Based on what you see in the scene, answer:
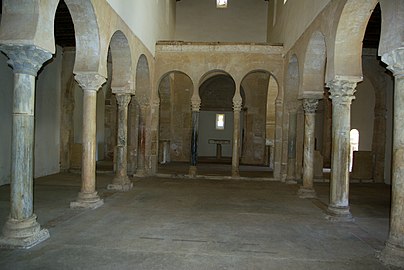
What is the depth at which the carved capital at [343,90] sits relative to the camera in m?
7.00

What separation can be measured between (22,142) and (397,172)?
5400 millimetres

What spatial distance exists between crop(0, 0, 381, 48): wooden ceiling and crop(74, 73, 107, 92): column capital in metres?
2.88

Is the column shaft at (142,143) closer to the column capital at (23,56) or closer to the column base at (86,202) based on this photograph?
the column base at (86,202)

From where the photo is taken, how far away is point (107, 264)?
4332 millimetres

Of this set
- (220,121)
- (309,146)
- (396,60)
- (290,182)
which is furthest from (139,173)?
(220,121)

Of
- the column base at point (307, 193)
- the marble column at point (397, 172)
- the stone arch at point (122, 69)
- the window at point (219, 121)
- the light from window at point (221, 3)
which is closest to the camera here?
the marble column at point (397, 172)

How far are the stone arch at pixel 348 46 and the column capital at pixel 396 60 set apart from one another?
7.21 feet

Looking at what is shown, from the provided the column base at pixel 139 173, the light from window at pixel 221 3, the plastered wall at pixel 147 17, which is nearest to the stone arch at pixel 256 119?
the light from window at pixel 221 3

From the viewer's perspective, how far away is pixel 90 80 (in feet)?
24.5

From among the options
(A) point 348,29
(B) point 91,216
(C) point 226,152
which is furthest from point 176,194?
(C) point 226,152

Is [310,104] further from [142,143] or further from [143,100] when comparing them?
[142,143]

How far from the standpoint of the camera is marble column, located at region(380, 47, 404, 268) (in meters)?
4.64

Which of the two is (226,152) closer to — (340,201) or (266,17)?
(266,17)

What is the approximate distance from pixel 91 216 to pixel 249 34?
16475 millimetres
